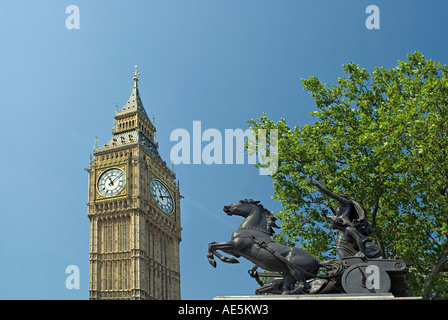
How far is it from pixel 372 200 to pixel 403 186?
133 cm

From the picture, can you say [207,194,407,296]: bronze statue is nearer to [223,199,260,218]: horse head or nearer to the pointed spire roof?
[223,199,260,218]: horse head

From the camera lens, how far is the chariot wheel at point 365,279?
1373cm

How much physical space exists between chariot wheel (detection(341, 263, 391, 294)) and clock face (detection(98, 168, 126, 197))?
7105 centimetres

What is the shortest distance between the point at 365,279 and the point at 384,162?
37.5 feet

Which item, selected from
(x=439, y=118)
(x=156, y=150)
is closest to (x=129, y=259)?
(x=156, y=150)

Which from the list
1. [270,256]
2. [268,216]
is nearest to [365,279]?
[270,256]

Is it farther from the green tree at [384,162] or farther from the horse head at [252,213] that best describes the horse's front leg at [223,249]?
the green tree at [384,162]

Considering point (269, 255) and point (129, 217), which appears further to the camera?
point (129, 217)

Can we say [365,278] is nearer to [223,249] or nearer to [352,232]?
[352,232]

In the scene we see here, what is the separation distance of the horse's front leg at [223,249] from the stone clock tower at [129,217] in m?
66.3

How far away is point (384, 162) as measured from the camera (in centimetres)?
2455

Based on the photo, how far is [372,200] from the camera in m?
25.3

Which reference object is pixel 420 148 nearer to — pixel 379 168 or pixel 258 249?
pixel 379 168
